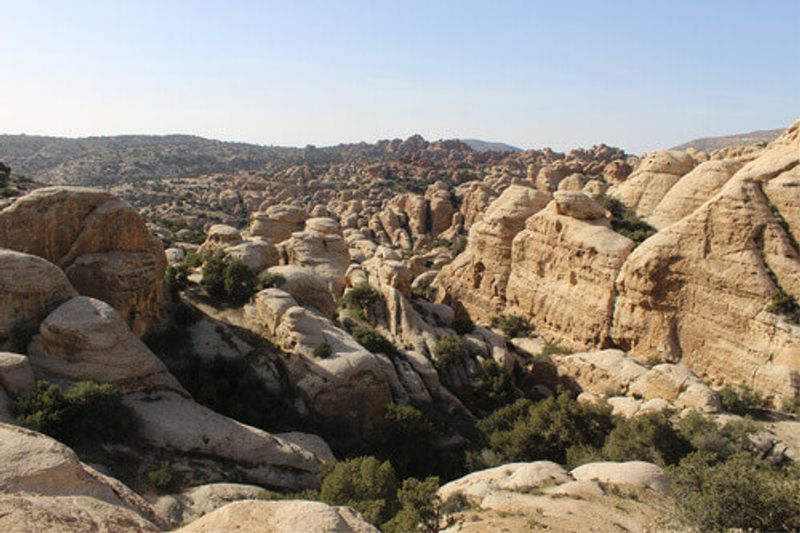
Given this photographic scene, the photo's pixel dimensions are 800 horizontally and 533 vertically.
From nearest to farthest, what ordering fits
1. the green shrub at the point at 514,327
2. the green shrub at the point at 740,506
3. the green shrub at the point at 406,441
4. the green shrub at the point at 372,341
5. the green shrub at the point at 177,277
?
the green shrub at the point at 740,506 → the green shrub at the point at 406,441 → the green shrub at the point at 372,341 → the green shrub at the point at 177,277 → the green shrub at the point at 514,327

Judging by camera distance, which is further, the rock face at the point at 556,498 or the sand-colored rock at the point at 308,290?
the sand-colored rock at the point at 308,290

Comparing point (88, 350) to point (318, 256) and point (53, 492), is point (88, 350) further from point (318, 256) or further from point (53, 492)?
point (318, 256)

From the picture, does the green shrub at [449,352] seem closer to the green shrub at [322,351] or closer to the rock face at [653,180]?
the green shrub at [322,351]

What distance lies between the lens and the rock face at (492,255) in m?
35.2

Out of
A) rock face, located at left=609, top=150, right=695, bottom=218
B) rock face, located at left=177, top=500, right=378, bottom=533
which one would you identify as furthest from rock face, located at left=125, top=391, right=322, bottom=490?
rock face, located at left=609, top=150, right=695, bottom=218

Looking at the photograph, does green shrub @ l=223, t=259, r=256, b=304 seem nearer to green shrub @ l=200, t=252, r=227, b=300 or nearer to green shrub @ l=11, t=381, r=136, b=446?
green shrub @ l=200, t=252, r=227, b=300

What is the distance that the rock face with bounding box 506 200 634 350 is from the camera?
28250mm

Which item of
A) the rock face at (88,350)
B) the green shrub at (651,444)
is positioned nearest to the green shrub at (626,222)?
the green shrub at (651,444)

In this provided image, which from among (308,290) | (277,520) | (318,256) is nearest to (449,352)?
(308,290)

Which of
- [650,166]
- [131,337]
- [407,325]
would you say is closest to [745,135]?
[650,166]

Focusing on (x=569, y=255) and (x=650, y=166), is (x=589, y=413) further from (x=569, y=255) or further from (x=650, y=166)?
(x=650, y=166)

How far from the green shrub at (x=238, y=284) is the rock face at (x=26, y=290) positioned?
8951 mm

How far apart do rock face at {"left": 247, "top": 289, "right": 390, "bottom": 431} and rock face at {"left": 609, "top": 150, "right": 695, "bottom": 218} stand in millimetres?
21061

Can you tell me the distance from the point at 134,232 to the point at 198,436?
9948mm
